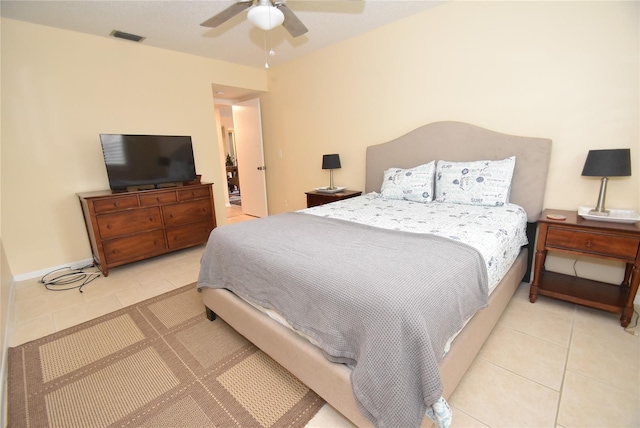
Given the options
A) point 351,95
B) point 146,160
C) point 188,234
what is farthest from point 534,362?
point 146,160

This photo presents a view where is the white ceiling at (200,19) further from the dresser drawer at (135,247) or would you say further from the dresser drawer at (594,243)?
the dresser drawer at (594,243)

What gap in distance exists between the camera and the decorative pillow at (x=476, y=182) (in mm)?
2305

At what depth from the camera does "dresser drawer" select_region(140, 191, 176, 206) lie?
310cm

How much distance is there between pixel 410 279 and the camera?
113cm

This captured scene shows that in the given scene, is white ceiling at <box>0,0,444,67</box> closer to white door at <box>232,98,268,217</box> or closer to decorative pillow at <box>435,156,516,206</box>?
white door at <box>232,98,268,217</box>

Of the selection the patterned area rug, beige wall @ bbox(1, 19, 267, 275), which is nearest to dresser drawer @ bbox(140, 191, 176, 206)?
beige wall @ bbox(1, 19, 267, 275)

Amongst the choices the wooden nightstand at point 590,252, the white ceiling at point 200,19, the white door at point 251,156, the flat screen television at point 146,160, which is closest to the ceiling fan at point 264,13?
the white ceiling at point 200,19

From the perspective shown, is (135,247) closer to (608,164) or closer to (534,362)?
(534,362)

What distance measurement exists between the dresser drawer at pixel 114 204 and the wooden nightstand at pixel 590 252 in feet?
12.3

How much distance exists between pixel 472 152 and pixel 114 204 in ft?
11.9

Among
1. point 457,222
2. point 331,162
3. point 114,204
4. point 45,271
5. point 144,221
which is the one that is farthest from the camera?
point 331,162

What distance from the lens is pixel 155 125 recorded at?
141 inches

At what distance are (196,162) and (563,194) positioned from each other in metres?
4.20

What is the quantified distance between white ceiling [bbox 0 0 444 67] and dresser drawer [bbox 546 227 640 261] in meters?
2.29
